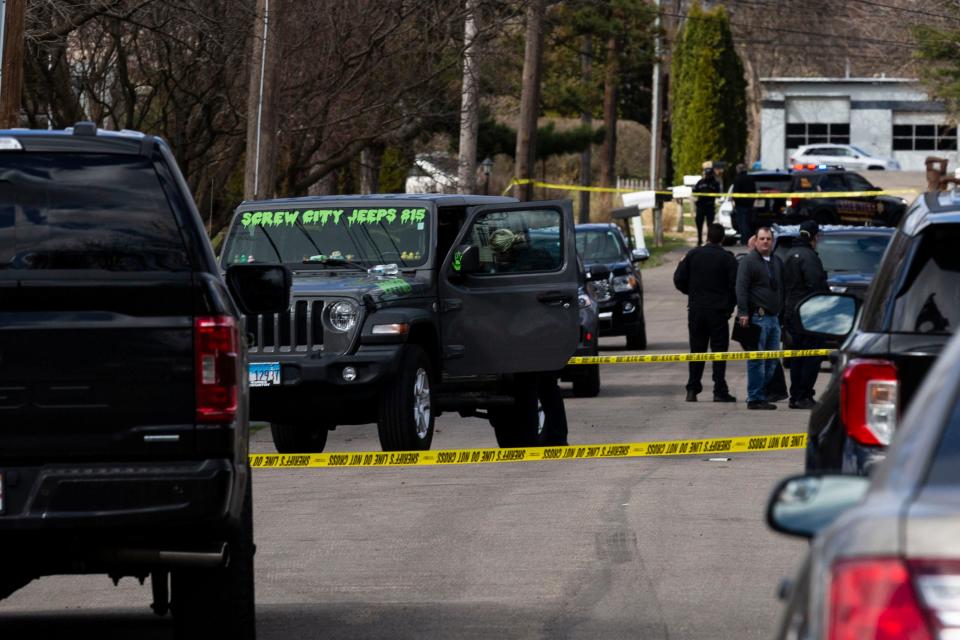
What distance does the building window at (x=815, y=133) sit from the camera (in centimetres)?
7638

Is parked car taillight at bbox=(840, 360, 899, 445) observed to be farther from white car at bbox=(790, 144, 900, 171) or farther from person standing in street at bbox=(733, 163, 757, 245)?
white car at bbox=(790, 144, 900, 171)

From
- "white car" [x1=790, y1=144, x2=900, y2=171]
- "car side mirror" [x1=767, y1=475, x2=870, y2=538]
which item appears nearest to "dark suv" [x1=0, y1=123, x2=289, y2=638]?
"car side mirror" [x1=767, y1=475, x2=870, y2=538]

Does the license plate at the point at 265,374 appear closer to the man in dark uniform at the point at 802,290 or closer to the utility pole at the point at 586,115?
the man in dark uniform at the point at 802,290

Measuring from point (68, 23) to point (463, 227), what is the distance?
23.5 feet

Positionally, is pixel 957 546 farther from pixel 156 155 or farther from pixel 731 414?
pixel 731 414

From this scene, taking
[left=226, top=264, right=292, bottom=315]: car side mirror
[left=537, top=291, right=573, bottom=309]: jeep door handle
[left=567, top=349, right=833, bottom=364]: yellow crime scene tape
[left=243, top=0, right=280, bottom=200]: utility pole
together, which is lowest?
[left=567, top=349, right=833, bottom=364]: yellow crime scene tape

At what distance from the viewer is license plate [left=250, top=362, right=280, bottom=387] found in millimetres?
13195

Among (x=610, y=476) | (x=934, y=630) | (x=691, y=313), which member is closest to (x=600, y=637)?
(x=934, y=630)

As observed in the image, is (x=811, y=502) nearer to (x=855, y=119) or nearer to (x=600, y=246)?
(x=600, y=246)

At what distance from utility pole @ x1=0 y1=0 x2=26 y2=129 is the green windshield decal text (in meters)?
2.39

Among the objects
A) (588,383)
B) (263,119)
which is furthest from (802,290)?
(263,119)

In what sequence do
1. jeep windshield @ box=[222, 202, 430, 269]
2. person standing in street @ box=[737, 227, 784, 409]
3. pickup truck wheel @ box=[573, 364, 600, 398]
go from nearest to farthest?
jeep windshield @ box=[222, 202, 430, 269]
person standing in street @ box=[737, 227, 784, 409]
pickup truck wheel @ box=[573, 364, 600, 398]

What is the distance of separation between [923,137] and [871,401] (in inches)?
2864

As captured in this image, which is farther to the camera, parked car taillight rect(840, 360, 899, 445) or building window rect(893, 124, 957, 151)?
building window rect(893, 124, 957, 151)
